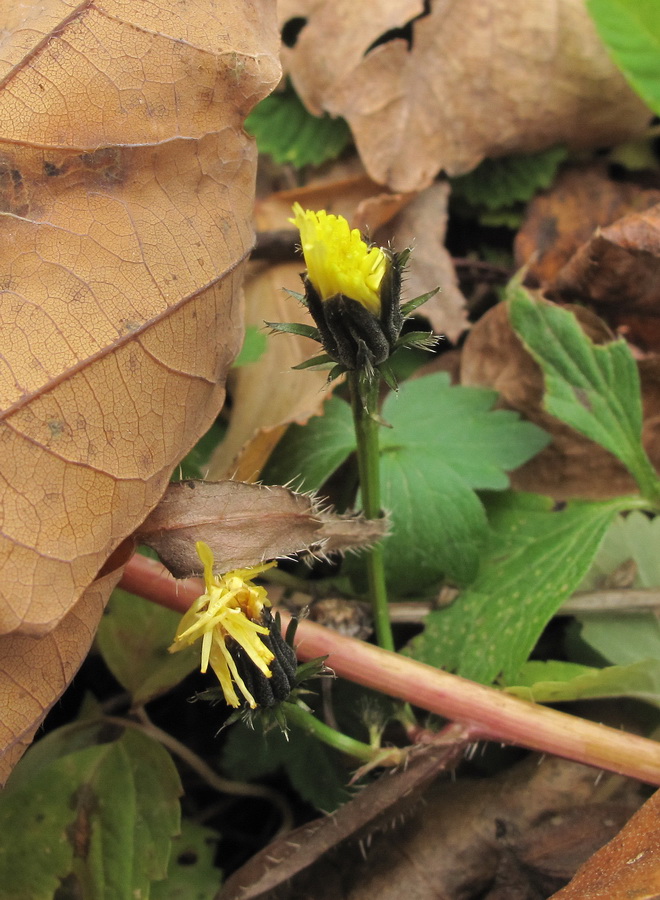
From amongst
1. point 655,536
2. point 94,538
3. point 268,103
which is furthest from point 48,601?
point 268,103

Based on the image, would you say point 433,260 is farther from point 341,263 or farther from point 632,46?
point 341,263

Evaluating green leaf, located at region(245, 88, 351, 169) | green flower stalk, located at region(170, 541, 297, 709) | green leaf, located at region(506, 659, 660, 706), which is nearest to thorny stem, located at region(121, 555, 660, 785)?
green leaf, located at region(506, 659, 660, 706)

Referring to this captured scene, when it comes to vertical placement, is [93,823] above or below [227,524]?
below

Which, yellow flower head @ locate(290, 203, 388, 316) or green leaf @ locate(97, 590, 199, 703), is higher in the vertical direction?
yellow flower head @ locate(290, 203, 388, 316)

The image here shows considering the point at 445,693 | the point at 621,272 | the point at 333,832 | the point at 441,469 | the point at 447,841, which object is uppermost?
the point at 621,272

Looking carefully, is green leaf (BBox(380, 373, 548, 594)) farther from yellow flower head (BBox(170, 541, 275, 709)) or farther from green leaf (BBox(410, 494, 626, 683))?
yellow flower head (BBox(170, 541, 275, 709))

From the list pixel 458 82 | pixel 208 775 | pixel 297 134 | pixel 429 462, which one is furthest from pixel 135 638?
pixel 458 82
